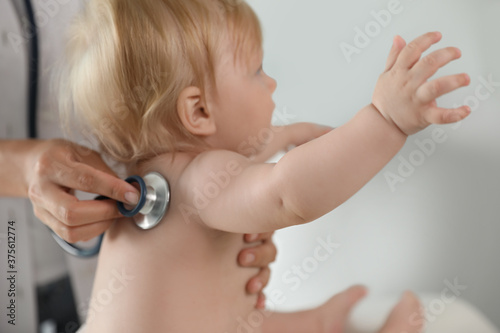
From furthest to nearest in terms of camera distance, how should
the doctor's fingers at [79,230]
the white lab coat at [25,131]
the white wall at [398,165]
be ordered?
the white lab coat at [25,131] → the doctor's fingers at [79,230] → the white wall at [398,165]

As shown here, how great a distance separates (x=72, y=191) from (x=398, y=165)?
0.41 metres

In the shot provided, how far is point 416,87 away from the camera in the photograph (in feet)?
1.35

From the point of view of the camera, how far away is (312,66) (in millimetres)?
653

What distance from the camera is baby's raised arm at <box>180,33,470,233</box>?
0.41 meters

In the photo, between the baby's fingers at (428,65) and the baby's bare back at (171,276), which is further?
the baby's bare back at (171,276)

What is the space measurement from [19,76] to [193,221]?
53cm

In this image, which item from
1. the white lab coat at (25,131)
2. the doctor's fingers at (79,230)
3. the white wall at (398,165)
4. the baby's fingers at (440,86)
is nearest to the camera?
the baby's fingers at (440,86)

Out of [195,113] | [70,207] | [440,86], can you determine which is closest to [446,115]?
[440,86]

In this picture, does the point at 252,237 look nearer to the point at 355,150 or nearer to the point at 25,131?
the point at 355,150

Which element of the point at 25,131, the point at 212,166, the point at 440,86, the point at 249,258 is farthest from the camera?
the point at 25,131

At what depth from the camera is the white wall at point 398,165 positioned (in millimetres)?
537

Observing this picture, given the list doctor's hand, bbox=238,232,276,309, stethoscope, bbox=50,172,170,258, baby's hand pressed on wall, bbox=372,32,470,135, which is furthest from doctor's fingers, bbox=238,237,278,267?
baby's hand pressed on wall, bbox=372,32,470,135

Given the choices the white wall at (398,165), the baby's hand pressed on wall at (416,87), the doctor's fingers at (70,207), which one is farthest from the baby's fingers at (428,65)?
the doctor's fingers at (70,207)

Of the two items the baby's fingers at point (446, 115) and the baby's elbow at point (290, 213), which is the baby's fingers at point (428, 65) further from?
the baby's elbow at point (290, 213)
